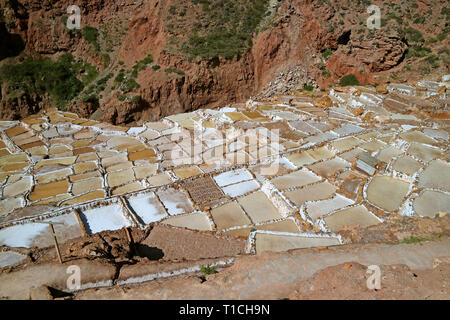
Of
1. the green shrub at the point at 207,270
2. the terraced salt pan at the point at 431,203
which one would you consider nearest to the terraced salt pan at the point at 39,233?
the green shrub at the point at 207,270

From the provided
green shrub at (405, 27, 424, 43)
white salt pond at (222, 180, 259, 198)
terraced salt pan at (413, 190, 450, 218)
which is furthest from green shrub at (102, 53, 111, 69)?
terraced salt pan at (413, 190, 450, 218)

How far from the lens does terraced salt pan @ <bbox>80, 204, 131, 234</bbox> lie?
387 inches

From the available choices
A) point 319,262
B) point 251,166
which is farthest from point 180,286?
point 251,166

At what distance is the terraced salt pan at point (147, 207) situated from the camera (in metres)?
10.2

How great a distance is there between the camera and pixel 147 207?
10.7 m

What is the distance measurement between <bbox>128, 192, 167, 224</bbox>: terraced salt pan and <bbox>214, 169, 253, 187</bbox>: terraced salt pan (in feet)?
8.17

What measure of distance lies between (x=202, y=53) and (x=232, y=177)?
618 inches

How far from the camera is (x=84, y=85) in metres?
27.3

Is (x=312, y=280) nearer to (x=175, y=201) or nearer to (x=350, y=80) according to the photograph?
(x=175, y=201)

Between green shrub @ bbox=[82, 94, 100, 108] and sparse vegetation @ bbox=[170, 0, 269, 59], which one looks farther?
sparse vegetation @ bbox=[170, 0, 269, 59]

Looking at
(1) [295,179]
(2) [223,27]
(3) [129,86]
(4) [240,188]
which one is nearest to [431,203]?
(1) [295,179]

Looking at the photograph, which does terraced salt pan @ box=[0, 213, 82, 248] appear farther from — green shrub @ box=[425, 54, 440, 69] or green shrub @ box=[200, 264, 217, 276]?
green shrub @ box=[425, 54, 440, 69]

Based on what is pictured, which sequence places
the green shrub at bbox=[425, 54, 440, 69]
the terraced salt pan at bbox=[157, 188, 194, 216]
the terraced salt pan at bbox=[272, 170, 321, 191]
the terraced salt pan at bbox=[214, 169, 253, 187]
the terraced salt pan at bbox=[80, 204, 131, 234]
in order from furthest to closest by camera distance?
the green shrub at bbox=[425, 54, 440, 69], the terraced salt pan at bbox=[214, 169, 253, 187], the terraced salt pan at bbox=[272, 170, 321, 191], the terraced salt pan at bbox=[157, 188, 194, 216], the terraced salt pan at bbox=[80, 204, 131, 234]

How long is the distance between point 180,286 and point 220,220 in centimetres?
435
